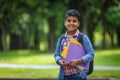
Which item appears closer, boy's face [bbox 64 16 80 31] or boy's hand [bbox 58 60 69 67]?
boy's hand [bbox 58 60 69 67]

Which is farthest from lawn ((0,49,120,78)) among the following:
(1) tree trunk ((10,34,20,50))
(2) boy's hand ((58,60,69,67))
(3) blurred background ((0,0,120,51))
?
(1) tree trunk ((10,34,20,50))

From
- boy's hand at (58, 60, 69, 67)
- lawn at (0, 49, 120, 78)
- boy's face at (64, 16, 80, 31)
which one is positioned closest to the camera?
boy's hand at (58, 60, 69, 67)

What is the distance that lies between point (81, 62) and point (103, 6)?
33138mm

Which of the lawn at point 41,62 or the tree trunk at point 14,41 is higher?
the lawn at point 41,62

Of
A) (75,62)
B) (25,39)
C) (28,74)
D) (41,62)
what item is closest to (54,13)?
(41,62)

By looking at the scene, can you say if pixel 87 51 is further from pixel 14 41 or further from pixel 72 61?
pixel 14 41

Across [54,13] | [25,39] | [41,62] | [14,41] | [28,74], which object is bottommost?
[25,39]

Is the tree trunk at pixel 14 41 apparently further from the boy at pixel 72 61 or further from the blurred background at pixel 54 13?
the boy at pixel 72 61

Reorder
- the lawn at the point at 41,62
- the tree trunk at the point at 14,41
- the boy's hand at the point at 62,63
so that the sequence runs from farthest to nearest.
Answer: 1. the tree trunk at the point at 14,41
2. the lawn at the point at 41,62
3. the boy's hand at the point at 62,63

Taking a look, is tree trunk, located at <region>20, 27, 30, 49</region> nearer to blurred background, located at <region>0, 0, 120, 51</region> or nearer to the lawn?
blurred background, located at <region>0, 0, 120, 51</region>

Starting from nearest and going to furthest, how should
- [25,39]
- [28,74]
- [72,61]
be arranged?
[72,61] < [28,74] < [25,39]

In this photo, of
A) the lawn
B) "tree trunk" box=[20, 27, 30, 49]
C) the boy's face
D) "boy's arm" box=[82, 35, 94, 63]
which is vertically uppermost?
the boy's face

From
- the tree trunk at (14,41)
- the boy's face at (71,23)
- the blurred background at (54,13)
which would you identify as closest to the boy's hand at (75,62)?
the boy's face at (71,23)

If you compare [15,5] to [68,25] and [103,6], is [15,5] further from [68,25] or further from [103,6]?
[68,25]
